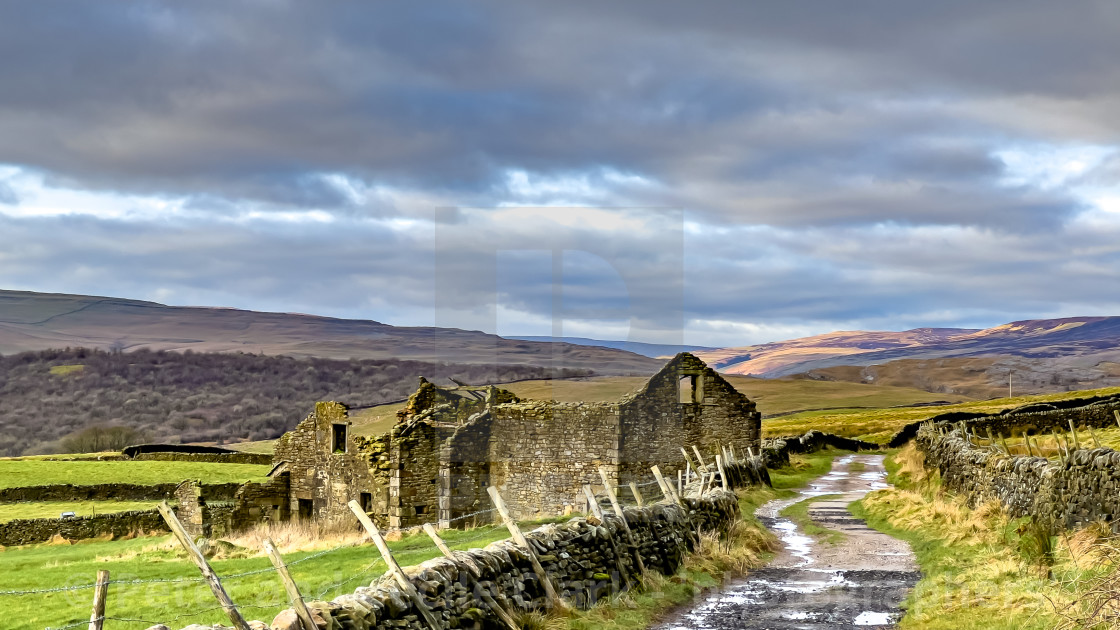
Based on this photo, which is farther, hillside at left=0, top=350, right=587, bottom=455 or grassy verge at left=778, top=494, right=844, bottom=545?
hillside at left=0, top=350, right=587, bottom=455

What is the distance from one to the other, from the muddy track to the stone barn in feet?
23.5

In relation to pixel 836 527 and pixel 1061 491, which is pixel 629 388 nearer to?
pixel 836 527

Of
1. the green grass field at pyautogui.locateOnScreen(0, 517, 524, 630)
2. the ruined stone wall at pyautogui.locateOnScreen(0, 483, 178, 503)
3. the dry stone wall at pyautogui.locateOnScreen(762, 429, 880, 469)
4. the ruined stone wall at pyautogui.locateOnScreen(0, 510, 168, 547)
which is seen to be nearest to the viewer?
the green grass field at pyautogui.locateOnScreen(0, 517, 524, 630)

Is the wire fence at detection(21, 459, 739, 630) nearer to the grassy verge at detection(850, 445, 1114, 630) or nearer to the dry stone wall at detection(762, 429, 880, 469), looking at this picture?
the grassy verge at detection(850, 445, 1114, 630)

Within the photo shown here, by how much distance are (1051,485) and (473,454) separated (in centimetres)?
1737

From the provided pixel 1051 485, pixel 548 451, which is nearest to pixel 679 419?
pixel 548 451

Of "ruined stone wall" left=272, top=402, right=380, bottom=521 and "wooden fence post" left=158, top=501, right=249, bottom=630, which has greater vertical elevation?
"wooden fence post" left=158, top=501, right=249, bottom=630

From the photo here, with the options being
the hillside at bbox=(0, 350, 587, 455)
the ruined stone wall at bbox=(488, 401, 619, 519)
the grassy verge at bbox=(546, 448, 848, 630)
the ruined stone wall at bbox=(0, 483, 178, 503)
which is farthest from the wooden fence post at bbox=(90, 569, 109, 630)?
the hillside at bbox=(0, 350, 587, 455)

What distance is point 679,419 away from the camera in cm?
3409

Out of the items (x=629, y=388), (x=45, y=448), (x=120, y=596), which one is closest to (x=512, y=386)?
(x=629, y=388)

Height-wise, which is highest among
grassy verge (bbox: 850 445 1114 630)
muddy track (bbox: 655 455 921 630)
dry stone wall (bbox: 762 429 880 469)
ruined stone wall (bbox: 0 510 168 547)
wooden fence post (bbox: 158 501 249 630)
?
wooden fence post (bbox: 158 501 249 630)

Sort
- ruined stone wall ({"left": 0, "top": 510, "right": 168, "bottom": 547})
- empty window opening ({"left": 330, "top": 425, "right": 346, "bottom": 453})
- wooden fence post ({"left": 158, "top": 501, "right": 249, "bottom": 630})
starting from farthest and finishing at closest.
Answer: ruined stone wall ({"left": 0, "top": 510, "right": 168, "bottom": 547}) → empty window opening ({"left": 330, "top": 425, "right": 346, "bottom": 453}) → wooden fence post ({"left": 158, "top": 501, "right": 249, "bottom": 630})

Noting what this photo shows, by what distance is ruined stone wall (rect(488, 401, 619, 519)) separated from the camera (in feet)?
94.5

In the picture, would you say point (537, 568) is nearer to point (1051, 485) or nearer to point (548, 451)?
point (1051, 485)
